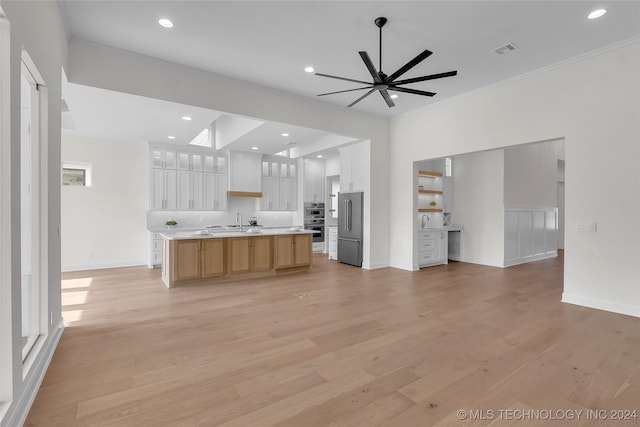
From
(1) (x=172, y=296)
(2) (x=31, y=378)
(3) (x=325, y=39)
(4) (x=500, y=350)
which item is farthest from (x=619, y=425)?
(1) (x=172, y=296)

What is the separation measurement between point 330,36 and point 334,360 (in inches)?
136

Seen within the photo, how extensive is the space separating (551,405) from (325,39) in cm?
396

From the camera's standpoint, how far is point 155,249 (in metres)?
6.90

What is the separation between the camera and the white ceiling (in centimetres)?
317

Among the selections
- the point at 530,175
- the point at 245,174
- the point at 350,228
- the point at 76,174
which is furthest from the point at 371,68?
the point at 76,174

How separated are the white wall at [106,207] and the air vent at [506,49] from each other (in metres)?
6.93

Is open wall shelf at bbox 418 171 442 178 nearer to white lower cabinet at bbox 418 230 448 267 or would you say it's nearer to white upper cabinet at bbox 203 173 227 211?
white lower cabinet at bbox 418 230 448 267

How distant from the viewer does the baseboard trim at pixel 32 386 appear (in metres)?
1.70

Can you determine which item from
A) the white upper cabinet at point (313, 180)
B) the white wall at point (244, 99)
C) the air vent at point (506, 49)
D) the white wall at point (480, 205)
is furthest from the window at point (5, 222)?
the white upper cabinet at point (313, 180)

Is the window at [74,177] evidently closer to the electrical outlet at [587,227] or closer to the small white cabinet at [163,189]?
the small white cabinet at [163,189]

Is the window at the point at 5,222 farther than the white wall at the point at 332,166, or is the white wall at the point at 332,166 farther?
the white wall at the point at 332,166

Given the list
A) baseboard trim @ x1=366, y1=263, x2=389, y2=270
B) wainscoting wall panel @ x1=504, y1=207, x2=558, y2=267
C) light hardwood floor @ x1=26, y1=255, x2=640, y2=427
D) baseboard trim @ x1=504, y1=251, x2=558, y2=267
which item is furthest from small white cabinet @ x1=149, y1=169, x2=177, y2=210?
baseboard trim @ x1=504, y1=251, x2=558, y2=267

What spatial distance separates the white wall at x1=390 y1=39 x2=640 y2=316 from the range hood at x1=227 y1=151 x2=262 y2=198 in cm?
545

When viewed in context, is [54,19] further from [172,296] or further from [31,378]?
[172,296]
